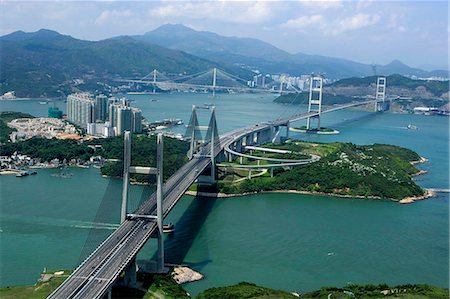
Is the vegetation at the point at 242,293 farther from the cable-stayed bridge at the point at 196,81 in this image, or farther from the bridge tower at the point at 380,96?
the cable-stayed bridge at the point at 196,81

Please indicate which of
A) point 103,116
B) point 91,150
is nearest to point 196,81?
point 103,116

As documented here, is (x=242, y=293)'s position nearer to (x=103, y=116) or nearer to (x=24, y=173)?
(x=24, y=173)

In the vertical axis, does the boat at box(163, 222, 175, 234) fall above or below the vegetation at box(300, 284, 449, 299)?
above

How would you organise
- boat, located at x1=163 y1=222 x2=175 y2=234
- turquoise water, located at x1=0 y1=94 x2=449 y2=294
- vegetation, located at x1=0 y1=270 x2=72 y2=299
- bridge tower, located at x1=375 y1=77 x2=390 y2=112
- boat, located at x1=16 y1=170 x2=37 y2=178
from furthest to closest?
bridge tower, located at x1=375 y1=77 x2=390 y2=112 → boat, located at x1=16 y1=170 x2=37 y2=178 → boat, located at x1=163 y1=222 x2=175 y2=234 → turquoise water, located at x1=0 y1=94 x2=449 y2=294 → vegetation, located at x1=0 y1=270 x2=72 y2=299

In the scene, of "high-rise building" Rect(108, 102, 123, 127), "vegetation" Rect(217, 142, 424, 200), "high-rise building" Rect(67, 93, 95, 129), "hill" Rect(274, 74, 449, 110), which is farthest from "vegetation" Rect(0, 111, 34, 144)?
"hill" Rect(274, 74, 449, 110)

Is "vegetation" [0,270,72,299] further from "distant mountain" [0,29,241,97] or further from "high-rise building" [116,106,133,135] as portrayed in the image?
"distant mountain" [0,29,241,97]

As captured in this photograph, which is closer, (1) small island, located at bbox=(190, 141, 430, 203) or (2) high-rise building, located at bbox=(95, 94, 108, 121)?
(1) small island, located at bbox=(190, 141, 430, 203)

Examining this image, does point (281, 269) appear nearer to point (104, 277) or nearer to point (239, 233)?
point (239, 233)

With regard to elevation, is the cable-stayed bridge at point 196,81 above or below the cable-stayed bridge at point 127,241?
above

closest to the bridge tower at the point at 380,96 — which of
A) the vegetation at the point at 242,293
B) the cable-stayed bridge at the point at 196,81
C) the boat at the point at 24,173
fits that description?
the cable-stayed bridge at the point at 196,81
